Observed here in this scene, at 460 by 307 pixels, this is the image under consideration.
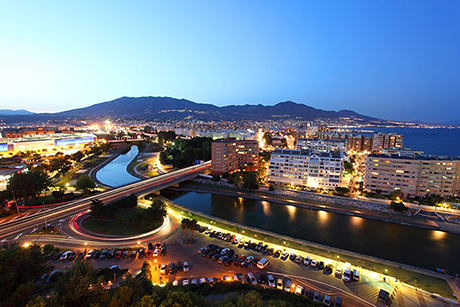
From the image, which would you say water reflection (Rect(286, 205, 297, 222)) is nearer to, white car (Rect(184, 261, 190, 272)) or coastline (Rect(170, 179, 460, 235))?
coastline (Rect(170, 179, 460, 235))

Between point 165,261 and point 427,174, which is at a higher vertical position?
point 427,174

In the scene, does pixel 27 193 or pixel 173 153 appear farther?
pixel 173 153

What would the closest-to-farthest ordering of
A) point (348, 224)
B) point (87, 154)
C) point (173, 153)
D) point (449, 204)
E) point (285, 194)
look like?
point (348, 224) → point (449, 204) → point (285, 194) → point (173, 153) → point (87, 154)

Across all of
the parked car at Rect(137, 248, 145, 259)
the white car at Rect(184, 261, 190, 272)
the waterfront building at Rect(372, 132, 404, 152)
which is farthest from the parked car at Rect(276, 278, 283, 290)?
the waterfront building at Rect(372, 132, 404, 152)

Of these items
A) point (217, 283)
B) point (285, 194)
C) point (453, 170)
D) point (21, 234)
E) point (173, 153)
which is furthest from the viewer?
point (173, 153)

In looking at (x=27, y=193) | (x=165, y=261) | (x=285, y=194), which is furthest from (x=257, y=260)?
(x=27, y=193)

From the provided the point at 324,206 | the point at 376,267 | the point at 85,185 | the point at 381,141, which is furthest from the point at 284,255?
the point at 381,141

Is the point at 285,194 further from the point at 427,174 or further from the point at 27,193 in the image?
the point at 27,193

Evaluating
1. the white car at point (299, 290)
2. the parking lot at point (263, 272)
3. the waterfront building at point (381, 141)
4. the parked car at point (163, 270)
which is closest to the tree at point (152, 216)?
the parking lot at point (263, 272)
